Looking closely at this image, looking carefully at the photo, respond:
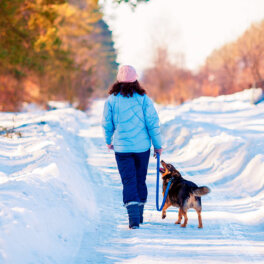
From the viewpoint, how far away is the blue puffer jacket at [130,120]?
485 cm

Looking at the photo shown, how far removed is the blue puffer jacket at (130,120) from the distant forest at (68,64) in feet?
30.9

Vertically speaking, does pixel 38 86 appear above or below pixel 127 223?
above

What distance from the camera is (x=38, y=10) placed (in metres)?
16.8

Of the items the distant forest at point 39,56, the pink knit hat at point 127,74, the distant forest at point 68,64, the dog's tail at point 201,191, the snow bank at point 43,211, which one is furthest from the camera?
the distant forest at point 68,64

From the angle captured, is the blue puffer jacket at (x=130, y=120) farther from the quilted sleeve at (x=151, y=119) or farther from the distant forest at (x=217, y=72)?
the distant forest at (x=217, y=72)

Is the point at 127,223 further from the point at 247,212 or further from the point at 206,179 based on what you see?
the point at 206,179

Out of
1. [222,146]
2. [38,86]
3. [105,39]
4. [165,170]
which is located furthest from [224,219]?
[105,39]

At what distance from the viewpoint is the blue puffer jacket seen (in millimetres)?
4852

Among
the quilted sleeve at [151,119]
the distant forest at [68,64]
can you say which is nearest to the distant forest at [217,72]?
the distant forest at [68,64]

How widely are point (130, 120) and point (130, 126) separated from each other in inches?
3.1

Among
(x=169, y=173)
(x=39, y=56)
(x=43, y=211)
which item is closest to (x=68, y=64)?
(x=39, y=56)

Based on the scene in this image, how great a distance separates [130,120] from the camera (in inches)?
191

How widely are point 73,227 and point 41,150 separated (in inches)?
153

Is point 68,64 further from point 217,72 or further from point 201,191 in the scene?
point 201,191
